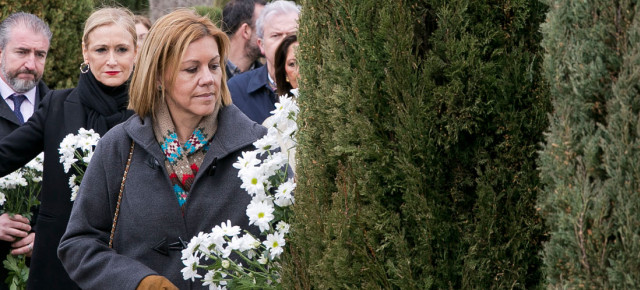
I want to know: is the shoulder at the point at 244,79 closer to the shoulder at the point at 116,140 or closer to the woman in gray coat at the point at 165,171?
the woman in gray coat at the point at 165,171

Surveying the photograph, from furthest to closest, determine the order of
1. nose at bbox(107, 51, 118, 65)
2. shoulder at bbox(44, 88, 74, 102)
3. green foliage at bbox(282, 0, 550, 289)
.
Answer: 1. nose at bbox(107, 51, 118, 65)
2. shoulder at bbox(44, 88, 74, 102)
3. green foliage at bbox(282, 0, 550, 289)

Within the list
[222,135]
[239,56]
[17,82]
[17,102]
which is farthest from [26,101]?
[222,135]

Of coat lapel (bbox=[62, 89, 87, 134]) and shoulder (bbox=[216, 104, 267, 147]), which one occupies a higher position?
shoulder (bbox=[216, 104, 267, 147])

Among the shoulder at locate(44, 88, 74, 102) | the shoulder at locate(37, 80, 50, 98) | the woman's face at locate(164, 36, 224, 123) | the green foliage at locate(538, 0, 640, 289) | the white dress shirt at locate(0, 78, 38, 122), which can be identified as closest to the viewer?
the green foliage at locate(538, 0, 640, 289)

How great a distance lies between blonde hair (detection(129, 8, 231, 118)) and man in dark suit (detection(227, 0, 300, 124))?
2.12m

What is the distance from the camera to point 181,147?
352 cm

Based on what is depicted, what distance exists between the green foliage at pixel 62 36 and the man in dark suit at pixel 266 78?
10.7 ft

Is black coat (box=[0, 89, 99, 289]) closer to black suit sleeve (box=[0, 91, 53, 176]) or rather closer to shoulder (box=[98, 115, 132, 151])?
black suit sleeve (box=[0, 91, 53, 176])

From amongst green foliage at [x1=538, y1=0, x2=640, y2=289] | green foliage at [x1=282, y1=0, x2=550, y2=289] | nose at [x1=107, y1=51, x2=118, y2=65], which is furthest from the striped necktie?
green foliage at [x1=538, y1=0, x2=640, y2=289]

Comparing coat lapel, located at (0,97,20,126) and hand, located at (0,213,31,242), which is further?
coat lapel, located at (0,97,20,126)

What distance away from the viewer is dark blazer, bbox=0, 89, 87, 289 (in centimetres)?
459

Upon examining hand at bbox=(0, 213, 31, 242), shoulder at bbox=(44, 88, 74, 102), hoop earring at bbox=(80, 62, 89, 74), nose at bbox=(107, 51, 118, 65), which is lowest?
hand at bbox=(0, 213, 31, 242)

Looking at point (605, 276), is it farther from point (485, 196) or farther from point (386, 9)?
point (386, 9)

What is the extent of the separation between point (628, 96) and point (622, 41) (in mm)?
134
